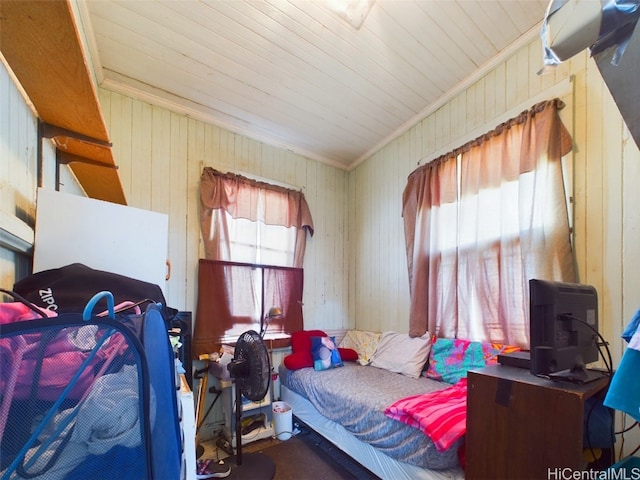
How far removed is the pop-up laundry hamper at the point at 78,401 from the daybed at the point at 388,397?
1.35 meters

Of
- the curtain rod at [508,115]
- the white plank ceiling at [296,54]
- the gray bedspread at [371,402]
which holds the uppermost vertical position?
the white plank ceiling at [296,54]

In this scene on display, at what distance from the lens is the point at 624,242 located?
1.55 m

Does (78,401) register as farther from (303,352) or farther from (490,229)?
(303,352)

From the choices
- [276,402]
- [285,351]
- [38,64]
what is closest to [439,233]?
[285,351]

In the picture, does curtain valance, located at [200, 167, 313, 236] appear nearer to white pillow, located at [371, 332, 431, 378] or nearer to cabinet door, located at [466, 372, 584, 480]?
white pillow, located at [371, 332, 431, 378]

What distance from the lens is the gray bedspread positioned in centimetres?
148

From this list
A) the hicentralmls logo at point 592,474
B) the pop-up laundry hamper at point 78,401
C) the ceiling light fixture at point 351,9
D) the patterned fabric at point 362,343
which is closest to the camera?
the pop-up laundry hamper at point 78,401

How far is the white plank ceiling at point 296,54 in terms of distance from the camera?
1.77 metres

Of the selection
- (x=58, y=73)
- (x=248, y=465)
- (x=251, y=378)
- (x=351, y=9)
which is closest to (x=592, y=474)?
(x=251, y=378)

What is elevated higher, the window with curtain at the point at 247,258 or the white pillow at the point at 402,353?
the window with curtain at the point at 247,258

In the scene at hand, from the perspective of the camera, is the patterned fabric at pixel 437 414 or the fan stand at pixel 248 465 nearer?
the patterned fabric at pixel 437 414

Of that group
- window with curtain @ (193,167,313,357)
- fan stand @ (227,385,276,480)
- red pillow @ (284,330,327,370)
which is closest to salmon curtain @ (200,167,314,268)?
window with curtain @ (193,167,313,357)

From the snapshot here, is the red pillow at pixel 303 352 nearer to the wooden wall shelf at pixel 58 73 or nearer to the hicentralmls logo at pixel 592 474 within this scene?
the hicentralmls logo at pixel 592 474

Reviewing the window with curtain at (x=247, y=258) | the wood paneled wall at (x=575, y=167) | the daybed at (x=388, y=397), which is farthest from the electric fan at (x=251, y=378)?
the wood paneled wall at (x=575, y=167)
